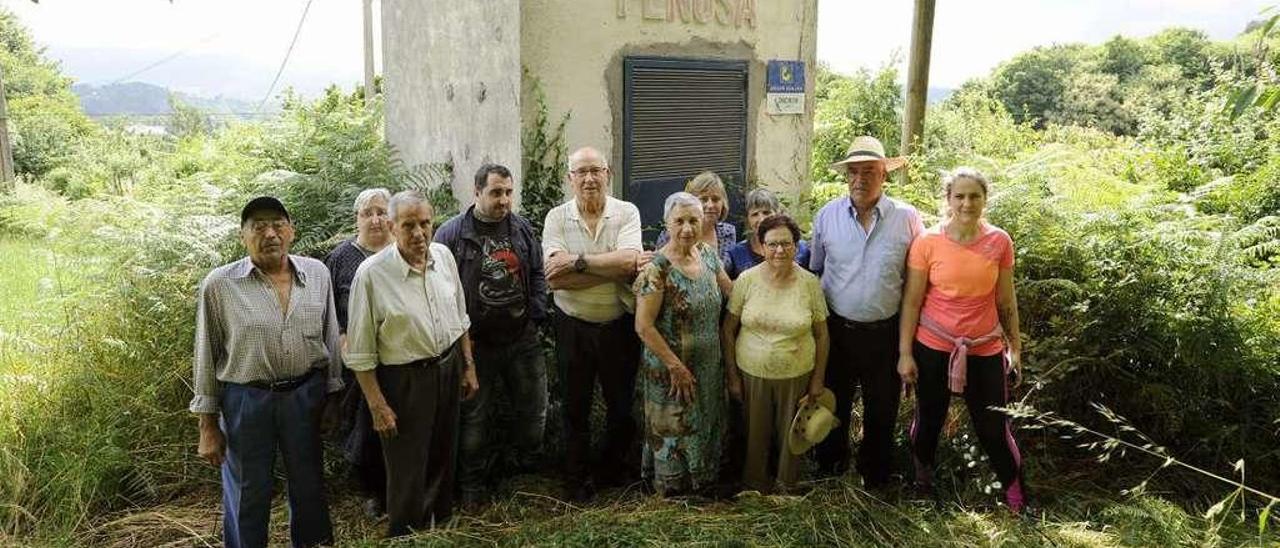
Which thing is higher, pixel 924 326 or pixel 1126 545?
pixel 924 326

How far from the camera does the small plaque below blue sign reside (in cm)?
704

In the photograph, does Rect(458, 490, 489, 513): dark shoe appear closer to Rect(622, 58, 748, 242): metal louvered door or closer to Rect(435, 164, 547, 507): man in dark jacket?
Rect(435, 164, 547, 507): man in dark jacket

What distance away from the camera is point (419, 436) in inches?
142

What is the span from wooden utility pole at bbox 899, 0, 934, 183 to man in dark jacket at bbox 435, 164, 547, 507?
4647 mm

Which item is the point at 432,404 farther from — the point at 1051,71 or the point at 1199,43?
the point at 1199,43

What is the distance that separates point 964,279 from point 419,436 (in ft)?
8.29

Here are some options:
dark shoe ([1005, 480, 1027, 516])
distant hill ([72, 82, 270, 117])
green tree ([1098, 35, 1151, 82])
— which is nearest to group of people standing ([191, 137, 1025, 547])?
dark shoe ([1005, 480, 1027, 516])

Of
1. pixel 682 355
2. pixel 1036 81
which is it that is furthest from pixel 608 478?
pixel 1036 81

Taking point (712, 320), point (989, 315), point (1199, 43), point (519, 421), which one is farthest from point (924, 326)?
point (1199, 43)

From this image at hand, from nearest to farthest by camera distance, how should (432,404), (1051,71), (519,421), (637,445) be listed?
(432,404)
(519,421)
(637,445)
(1051,71)

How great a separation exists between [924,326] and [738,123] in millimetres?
3319

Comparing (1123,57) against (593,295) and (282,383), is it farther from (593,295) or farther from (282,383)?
(282,383)

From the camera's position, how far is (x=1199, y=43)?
1351 inches

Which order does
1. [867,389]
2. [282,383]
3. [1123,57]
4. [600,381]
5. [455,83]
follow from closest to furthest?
[282,383] → [867,389] → [600,381] → [455,83] → [1123,57]
